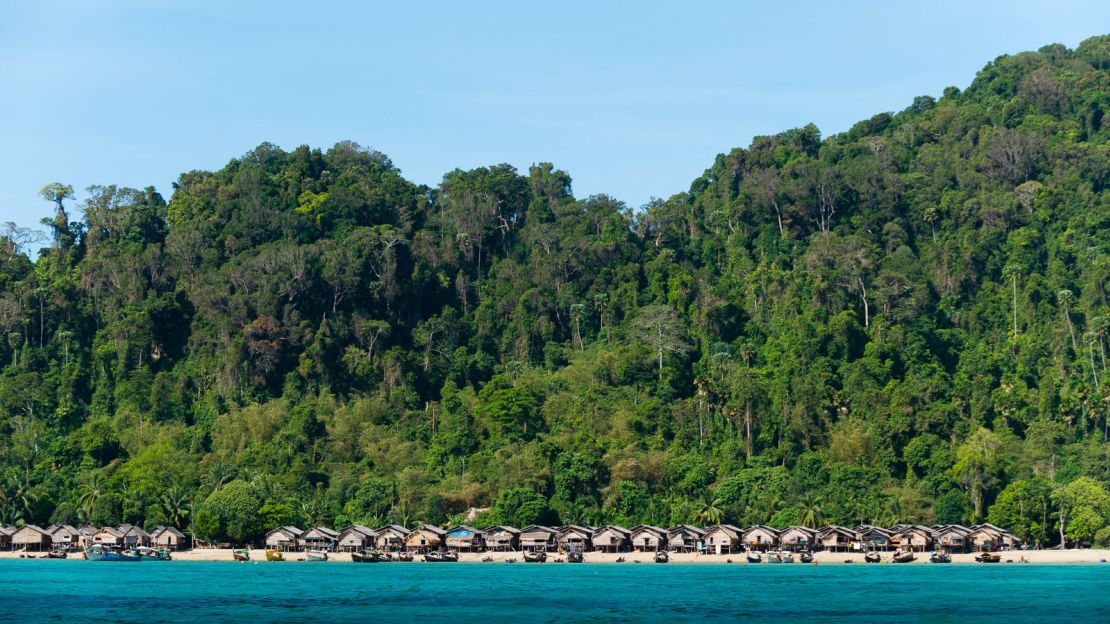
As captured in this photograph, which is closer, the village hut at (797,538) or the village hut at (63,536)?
the village hut at (797,538)

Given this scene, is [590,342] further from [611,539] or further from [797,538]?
[797,538]

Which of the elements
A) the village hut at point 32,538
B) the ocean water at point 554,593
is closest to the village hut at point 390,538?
the ocean water at point 554,593

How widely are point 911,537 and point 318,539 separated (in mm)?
50545

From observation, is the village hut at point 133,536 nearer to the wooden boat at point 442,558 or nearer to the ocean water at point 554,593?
the ocean water at point 554,593

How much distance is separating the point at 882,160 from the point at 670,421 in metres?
52.5

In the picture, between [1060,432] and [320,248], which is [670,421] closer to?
[1060,432]

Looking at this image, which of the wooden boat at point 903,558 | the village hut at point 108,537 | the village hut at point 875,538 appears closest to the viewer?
the wooden boat at point 903,558

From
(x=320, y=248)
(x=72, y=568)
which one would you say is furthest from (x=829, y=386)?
(x=72, y=568)

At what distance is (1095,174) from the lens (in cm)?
15175

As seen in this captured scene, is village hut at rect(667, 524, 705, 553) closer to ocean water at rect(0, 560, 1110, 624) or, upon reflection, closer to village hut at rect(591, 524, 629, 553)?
village hut at rect(591, 524, 629, 553)

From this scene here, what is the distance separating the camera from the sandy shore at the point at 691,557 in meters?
107

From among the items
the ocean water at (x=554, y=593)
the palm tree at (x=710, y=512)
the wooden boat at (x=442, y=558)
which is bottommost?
the ocean water at (x=554, y=593)

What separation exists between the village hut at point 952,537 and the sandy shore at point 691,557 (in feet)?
4.69

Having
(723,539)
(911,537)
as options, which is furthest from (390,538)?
(911,537)
